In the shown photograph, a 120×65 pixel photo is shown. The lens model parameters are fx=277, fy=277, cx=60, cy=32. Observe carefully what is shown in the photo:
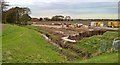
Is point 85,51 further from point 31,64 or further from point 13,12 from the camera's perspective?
point 13,12

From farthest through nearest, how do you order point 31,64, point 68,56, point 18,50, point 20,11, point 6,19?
point 20,11
point 6,19
point 68,56
point 18,50
point 31,64

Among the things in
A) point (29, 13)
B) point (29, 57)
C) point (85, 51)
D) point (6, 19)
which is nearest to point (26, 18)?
point (29, 13)

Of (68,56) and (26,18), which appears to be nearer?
(68,56)

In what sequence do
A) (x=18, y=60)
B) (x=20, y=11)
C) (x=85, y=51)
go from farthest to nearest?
(x=20, y=11)
(x=85, y=51)
(x=18, y=60)

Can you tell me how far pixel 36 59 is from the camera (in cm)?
2288

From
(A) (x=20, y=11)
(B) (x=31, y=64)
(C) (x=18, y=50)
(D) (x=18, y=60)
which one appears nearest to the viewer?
(B) (x=31, y=64)

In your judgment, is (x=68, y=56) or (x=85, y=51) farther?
(x=85, y=51)

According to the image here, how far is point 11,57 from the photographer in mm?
21656

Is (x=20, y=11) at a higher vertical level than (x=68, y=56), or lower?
higher

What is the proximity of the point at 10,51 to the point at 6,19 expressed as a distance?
53132mm

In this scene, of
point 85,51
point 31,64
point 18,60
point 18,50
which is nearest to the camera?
point 31,64

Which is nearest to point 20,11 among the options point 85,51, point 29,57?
point 85,51

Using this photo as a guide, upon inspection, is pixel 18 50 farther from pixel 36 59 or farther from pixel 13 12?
pixel 13 12

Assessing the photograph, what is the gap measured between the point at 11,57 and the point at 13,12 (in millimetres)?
56780
